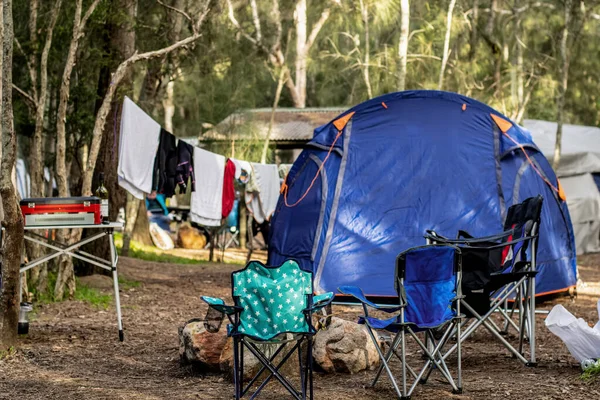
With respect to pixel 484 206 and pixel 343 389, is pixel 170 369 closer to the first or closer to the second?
pixel 343 389

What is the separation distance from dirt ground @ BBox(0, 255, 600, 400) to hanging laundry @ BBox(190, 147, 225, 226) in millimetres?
2487

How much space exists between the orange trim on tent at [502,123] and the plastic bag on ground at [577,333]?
12.5 ft

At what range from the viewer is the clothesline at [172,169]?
760 cm

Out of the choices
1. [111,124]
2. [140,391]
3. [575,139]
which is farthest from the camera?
[575,139]

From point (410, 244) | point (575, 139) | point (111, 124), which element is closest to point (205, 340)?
point (410, 244)

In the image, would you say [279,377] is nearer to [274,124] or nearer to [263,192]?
[263,192]

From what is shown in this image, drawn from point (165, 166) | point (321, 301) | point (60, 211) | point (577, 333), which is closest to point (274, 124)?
point (165, 166)

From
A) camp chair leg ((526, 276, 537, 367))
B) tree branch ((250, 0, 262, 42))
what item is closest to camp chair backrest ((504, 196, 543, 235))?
camp chair leg ((526, 276, 537, 367))

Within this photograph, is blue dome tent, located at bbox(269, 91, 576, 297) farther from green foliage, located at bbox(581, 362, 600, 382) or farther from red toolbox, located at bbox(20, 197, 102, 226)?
green foliage, located at bbox(581, 362, 600, 382)

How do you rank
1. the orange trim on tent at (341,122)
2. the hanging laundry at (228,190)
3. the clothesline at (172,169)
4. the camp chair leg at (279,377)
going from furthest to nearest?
1. the hanging laundry at (228,190)
2. the orange trim on tent at (341,122)
3. the clothesline at (172,169)
4. the camp chair leg at (279,377)

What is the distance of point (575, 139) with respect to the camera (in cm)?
1889

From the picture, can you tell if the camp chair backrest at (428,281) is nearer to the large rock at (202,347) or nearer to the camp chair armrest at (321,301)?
the camp chair armrest at (321,301)

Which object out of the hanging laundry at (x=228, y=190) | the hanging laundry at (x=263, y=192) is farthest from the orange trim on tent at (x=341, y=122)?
the hanging laundry at (x=263, y=192)

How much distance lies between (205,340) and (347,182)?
348cm
